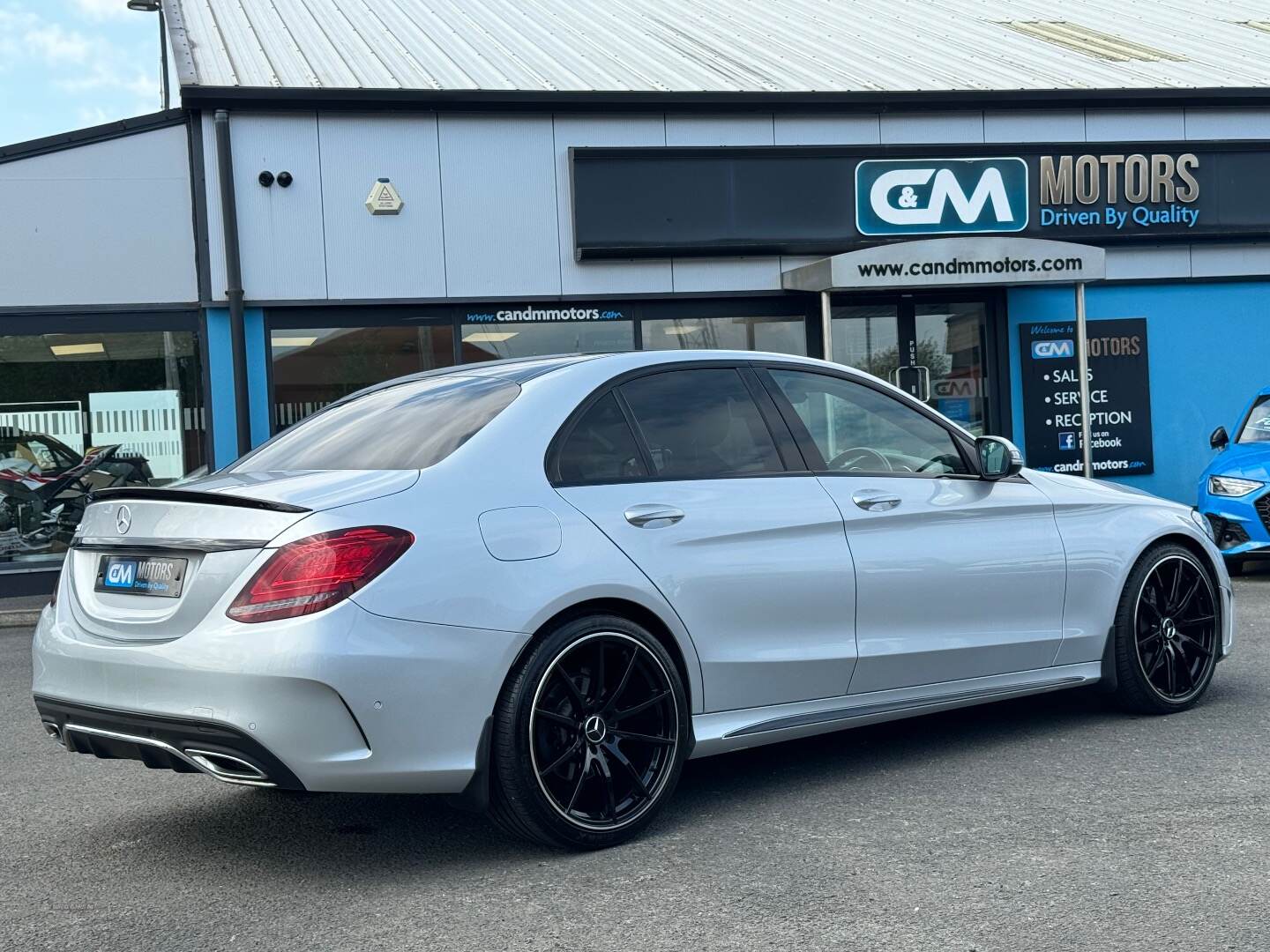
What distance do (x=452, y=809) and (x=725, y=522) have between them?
1357 mm

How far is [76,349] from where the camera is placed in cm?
1357

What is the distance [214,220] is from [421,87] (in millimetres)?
2404

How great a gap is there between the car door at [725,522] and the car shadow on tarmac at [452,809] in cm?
44

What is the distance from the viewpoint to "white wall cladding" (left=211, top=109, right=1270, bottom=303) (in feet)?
45.7

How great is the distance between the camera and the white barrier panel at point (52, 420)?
13414 mm

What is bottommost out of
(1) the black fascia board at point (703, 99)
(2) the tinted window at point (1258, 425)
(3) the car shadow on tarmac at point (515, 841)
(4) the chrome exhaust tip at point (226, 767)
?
(3) the car shadow on tarmac at point (515, 841)

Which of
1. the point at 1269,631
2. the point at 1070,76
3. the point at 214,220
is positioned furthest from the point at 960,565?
the point at 1070,76

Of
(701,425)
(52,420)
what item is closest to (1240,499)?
(701,425)

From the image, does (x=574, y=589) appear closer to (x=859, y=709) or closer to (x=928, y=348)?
(x=859, y=709)

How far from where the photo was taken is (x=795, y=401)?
17.2 feet

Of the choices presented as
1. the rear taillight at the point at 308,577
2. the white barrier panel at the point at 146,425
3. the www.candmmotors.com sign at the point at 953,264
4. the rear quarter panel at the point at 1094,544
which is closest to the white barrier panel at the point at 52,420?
the white barrier panel at the point at 146,425

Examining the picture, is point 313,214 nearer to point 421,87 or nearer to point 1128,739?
point 421,87

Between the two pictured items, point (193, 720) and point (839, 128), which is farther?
point (839, 128)

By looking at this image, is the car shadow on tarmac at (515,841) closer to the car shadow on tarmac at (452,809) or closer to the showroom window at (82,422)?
the car shadow on tarmac at (452,809)
